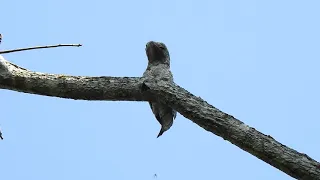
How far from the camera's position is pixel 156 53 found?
267 inches

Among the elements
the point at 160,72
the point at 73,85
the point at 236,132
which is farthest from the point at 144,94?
the point at 236,132

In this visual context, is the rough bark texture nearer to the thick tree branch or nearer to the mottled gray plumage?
the thick tree branch

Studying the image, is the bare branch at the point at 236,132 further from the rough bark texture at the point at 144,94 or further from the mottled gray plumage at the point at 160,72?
the mottled gray plumage at the point at 160,72

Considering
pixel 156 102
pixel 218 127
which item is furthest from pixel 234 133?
pixel 156 102

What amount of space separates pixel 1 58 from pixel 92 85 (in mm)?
1078

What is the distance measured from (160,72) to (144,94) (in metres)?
0.39

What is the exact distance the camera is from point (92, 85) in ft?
20.0

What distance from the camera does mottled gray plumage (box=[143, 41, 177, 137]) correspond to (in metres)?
6.28

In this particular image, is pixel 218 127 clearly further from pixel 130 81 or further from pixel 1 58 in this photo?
pixel 1 58

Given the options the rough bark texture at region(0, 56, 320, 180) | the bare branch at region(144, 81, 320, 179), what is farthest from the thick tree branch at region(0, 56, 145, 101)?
the bare branch at region(144, 81, 320, 179)

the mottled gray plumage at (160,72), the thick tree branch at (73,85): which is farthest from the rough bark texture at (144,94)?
the mottled gray plumage at (160,72)

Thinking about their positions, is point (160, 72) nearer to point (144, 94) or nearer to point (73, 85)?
point (144, 94)

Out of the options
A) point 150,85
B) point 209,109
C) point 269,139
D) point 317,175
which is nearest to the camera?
point 317,175

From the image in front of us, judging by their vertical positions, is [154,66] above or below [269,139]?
above
